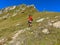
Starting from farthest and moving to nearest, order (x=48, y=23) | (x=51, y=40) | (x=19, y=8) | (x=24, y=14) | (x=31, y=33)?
(x=19, y=8) → (x=24, y=14) → (x=48, y=23) → (x=31, y=33) → (x=51, y=40)

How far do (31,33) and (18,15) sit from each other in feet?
137

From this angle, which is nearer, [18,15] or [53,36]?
[53,36]

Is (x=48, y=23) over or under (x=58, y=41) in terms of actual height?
over

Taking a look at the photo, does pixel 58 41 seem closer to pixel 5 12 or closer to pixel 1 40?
pixel 1 40

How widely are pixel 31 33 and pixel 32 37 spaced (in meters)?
1.60

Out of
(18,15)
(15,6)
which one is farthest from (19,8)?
(18,15)

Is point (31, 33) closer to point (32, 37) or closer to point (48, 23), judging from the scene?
point (32, 37)

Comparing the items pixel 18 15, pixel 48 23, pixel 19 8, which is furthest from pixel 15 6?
pixel 48 23

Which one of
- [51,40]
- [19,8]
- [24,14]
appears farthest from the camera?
[19,8]

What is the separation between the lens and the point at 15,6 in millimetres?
93188

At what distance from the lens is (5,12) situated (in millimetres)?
93375

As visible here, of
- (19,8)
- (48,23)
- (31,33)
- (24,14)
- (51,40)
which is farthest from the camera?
(19,8)

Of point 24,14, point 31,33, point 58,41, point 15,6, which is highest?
point 15,6

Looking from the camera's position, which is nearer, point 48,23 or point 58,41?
point 58,41
